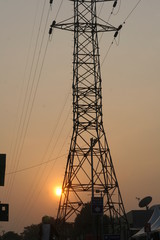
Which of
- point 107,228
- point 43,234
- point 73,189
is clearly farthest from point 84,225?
point 43,234

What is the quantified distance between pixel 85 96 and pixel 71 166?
6.46 metres

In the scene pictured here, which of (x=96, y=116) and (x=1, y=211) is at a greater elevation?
(x=96, y=116)

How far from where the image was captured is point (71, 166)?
117 feet

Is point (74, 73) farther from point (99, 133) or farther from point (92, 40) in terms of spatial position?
point (99, 133)

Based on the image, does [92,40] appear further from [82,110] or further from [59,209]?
[59,209]

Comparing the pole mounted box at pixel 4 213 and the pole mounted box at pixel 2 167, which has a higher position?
the pole mounted box at pixel 2 167

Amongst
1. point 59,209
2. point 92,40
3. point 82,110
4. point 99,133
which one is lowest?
point 59,209

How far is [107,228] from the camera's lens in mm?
70375

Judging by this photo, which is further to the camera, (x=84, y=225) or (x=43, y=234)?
(x=84, y=225)

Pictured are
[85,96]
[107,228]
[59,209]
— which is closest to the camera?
[59,209]

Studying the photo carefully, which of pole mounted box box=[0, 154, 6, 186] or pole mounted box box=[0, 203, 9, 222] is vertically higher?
pole mounted box box=[0, 154, 6, 186]

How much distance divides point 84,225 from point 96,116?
52377 mm

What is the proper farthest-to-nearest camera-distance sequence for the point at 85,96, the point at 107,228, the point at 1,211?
the point at 107,228
the point at 85,96
the point at 1,211

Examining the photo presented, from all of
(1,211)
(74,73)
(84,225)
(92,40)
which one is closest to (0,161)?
(1,211)
